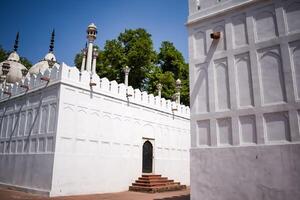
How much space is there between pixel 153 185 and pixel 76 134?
19.2ft

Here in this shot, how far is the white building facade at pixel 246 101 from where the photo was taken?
6.87 metres

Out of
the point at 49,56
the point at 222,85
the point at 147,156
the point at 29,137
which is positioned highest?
the point at 49,56

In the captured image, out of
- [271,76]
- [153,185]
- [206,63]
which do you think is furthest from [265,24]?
[153,185]

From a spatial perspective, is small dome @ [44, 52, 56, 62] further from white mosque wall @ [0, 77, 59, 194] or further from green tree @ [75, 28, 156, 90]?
white mosque wall @ [0, 77, 59, 194]

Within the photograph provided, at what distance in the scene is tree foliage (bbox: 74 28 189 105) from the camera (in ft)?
93.9

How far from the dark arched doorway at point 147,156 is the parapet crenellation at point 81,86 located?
2.82m

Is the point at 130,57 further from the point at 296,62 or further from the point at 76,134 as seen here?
the point at 296,62

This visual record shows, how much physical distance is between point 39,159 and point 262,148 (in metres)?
11.3

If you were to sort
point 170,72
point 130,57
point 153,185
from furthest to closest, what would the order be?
point 170,72 < point 130,57 < point 153,185

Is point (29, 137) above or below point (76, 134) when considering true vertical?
below

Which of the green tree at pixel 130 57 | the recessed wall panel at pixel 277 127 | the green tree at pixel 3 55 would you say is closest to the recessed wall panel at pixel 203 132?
the recessed wall panel at pixel 277 127

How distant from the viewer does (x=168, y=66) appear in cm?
3238

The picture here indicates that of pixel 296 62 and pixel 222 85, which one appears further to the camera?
pixel 222 85

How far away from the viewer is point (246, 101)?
778cm
